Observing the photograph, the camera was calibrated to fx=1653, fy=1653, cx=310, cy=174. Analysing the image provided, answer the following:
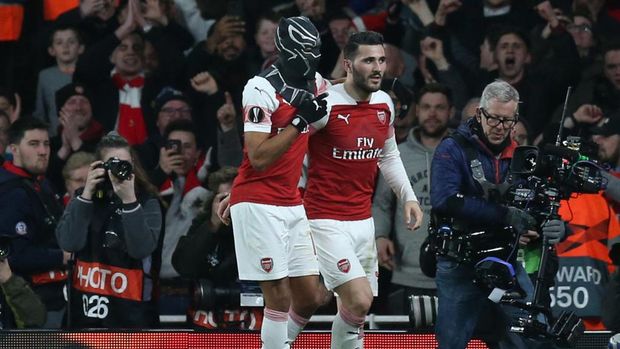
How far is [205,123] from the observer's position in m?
13.0

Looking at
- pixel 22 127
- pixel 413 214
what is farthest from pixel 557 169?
pixel 22 127

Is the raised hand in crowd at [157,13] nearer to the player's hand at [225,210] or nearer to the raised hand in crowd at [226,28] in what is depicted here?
the raised hand in crowd at [226,28]

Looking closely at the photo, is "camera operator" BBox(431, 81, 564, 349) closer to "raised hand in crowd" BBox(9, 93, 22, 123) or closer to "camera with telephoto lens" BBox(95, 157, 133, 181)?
"camera with telephoto lens" BBox(95, 157, 133, 181)

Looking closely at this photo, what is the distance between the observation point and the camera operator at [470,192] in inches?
376

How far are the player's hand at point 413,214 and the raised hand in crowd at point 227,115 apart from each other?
3320mm

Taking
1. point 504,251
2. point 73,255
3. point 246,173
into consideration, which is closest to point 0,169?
point 73,255

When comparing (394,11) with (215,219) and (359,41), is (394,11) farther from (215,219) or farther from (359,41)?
(359,41)

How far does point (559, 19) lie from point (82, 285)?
4.41m

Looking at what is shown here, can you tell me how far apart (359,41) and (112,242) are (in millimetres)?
2271

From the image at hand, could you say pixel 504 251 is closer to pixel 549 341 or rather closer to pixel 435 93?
pixel 549 341

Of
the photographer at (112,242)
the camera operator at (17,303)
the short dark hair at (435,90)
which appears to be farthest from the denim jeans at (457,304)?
the camera operator at (17,303)

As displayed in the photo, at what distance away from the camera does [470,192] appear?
9.65m

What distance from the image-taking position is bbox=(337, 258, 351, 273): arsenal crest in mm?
9539

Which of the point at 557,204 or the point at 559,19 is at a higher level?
the point at 559,19
